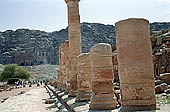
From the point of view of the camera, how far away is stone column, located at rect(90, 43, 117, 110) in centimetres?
912

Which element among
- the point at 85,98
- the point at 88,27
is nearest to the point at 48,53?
the point at 88,27

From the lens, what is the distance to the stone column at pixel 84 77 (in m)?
12.0

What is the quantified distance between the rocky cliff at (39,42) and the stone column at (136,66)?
119 meters

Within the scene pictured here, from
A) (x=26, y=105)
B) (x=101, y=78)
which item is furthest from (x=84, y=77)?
(x=26, y=105)

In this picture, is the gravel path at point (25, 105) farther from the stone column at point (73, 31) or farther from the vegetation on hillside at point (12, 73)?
the vegetation on hillside at point (12, 73)

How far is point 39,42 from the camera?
139 metres

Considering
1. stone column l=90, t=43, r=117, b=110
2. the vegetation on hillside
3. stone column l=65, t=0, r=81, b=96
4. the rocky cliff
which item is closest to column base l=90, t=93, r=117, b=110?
stone column l=90, t=43, r=117, b=110

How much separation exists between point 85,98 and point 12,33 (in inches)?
5822

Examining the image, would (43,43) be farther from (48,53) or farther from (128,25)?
(128,25)

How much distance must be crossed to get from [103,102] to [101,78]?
0.95 metres

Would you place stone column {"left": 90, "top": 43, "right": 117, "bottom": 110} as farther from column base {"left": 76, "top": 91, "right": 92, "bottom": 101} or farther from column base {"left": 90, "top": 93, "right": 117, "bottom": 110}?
column base {"left": 76, "top": 91, "right": 92, "bottom": 101}

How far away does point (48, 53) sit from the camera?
137500 mm

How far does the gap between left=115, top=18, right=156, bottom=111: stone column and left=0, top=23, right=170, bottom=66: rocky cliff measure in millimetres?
118539

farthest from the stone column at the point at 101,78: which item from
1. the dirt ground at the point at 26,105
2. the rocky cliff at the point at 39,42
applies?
the rocky cliff at the point at 39,42
